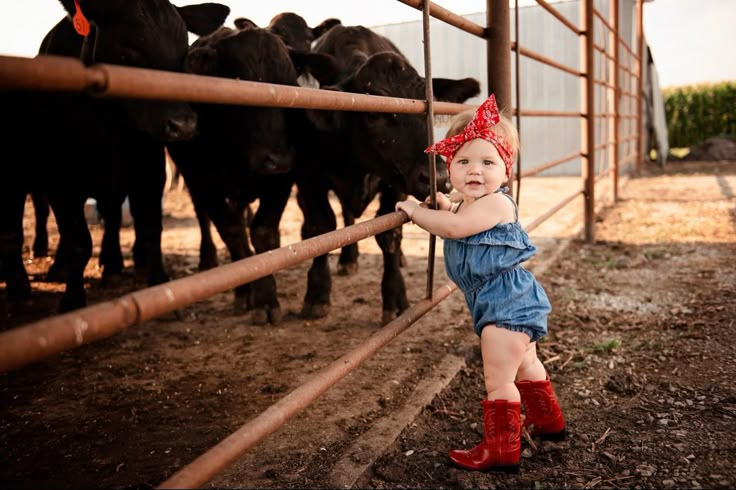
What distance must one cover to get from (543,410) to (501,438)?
0.28 m

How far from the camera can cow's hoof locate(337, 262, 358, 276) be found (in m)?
5.00

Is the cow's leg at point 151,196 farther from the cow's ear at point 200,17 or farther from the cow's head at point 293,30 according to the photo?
the cow's head at point 293,30

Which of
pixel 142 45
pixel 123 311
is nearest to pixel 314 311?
pixel 142 45

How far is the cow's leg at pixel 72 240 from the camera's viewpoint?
379 cm

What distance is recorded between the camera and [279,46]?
11.8 feet

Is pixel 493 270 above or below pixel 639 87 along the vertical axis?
below

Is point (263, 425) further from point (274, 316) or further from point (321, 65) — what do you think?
point (321, 65)

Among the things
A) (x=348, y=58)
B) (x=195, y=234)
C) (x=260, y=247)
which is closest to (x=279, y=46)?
(x=348, y=58)

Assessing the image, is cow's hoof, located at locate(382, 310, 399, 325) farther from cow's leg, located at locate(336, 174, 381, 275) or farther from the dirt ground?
cow's leg, located at locate(336, 174, 381, 275)

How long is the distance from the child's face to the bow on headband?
1cm

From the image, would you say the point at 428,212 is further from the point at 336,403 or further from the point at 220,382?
the point at 220,382

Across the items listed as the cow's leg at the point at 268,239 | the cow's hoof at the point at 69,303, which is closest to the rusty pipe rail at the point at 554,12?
the cow's leg at the point at 268,239

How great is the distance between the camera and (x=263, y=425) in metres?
1.46

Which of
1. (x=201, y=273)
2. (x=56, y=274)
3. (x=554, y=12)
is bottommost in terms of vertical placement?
(x=56, y=274)
